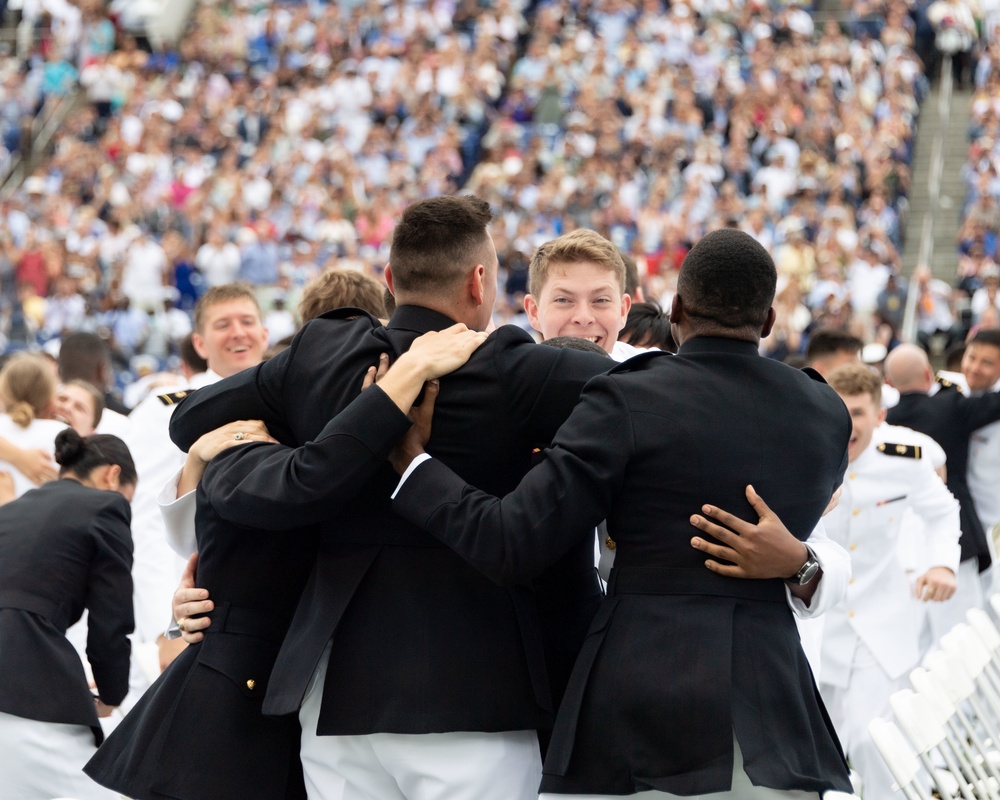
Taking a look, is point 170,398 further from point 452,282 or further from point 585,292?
point 452,282

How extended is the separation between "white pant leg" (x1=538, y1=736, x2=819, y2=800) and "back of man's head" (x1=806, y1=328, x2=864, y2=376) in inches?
191

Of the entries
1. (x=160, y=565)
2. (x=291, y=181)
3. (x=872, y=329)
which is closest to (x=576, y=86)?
(x=291, y=181)

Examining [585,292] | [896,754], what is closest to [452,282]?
[585,292]

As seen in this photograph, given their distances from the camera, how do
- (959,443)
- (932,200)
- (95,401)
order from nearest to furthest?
(95,401), (959,443), (932,200)

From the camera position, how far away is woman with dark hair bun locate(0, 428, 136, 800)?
16.0 ft

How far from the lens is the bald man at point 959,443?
8.55 metres

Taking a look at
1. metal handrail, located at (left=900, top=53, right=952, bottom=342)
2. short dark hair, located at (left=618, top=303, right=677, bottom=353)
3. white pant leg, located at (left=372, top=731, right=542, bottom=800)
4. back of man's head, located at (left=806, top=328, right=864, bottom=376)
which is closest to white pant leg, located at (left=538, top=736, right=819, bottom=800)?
white pant leg, located at (left=372, top=731, right=542, bottom=800)

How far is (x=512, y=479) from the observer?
3408 millimetres

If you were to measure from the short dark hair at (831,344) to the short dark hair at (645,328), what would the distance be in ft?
9.60

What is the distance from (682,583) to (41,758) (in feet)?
8.62

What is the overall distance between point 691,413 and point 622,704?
63 cm

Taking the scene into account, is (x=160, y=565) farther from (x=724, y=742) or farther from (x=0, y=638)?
(x=724, y=742)

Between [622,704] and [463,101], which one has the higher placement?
[463,101]

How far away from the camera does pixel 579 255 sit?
183 inches
